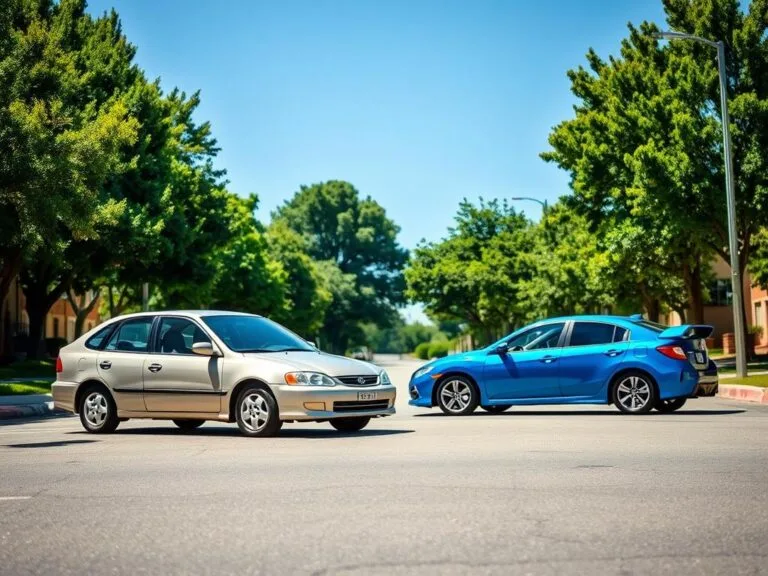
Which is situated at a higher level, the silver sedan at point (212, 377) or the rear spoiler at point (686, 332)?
the rear spoiler at point (686, 332)

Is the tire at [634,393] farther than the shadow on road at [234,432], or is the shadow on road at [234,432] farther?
the tire at [634,393]

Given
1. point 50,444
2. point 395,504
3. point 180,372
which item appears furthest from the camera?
point 180,372

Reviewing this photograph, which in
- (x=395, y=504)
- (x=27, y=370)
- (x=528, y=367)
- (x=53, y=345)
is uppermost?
(x=53, y=345)

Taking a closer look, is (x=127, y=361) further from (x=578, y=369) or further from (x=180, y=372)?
(x=578, y=369)

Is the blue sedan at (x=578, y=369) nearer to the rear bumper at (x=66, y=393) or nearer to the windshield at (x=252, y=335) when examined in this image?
the windshield at (x=252, y=335)

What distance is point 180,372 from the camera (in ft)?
47.6

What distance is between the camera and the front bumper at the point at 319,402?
13562 mm

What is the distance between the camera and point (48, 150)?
26.2 m

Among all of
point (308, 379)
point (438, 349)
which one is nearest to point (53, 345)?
point (308, 379)

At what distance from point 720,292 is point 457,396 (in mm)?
58851

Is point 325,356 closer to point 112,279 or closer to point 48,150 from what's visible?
point 48,150

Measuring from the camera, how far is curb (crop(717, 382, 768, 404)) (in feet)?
71.2

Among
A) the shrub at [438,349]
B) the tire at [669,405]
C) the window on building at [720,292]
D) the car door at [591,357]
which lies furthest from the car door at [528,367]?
the shrub at [438,349]

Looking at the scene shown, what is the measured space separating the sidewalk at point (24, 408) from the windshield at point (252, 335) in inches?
318
